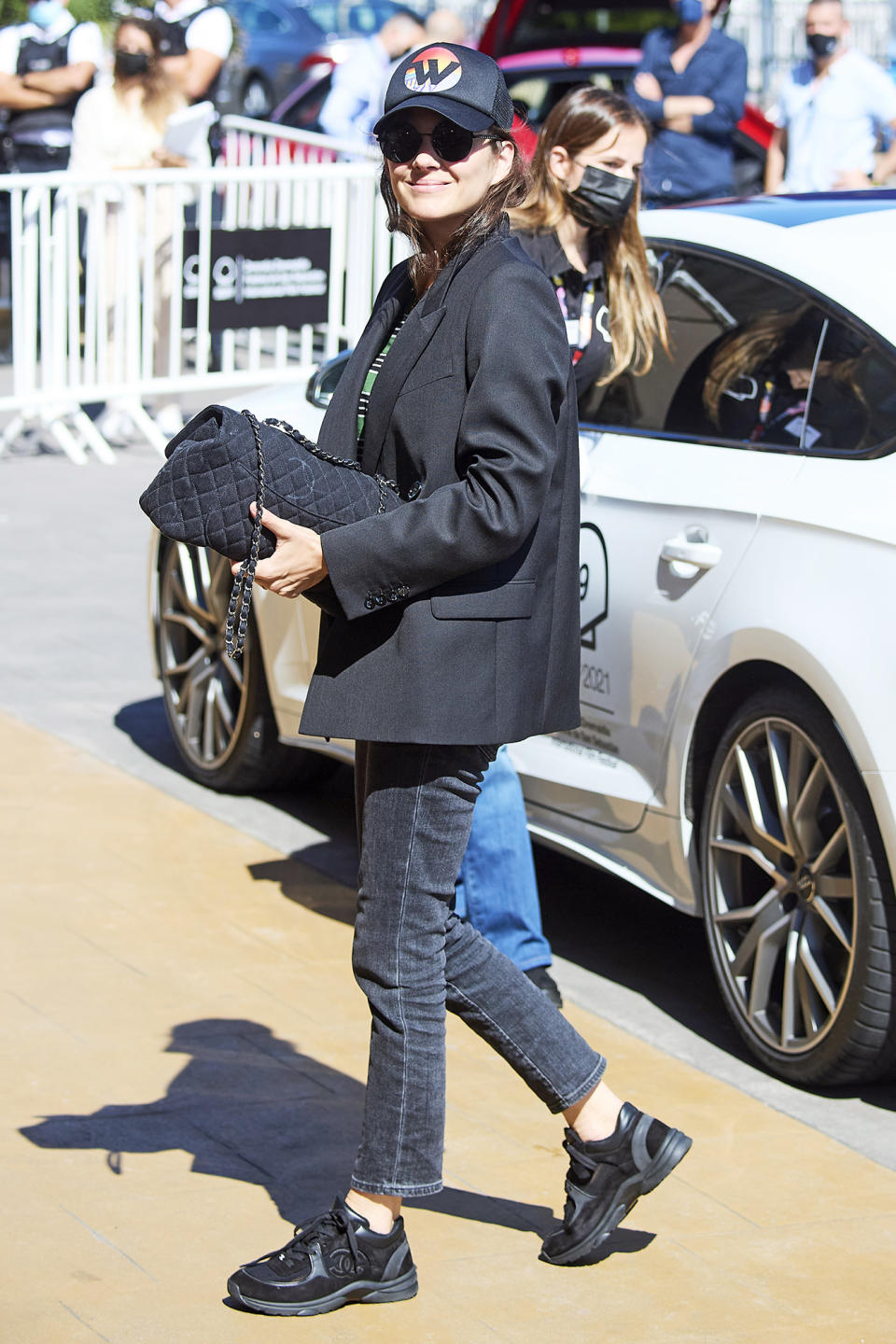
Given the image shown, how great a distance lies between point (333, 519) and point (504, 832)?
1.50 m

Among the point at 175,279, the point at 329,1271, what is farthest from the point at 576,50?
the point at 329,1271

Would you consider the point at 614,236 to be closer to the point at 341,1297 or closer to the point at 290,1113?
the point at 290,1113

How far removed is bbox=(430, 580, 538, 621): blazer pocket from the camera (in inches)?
119

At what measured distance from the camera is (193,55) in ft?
40.5

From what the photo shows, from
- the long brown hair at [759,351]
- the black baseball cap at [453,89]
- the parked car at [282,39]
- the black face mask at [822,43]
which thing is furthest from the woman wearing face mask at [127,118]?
the parked car at [282,39]

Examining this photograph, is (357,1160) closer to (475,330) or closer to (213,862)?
(475,330)

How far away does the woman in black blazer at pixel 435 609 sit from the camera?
9.75 feet

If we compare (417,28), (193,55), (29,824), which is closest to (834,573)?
(29,824)

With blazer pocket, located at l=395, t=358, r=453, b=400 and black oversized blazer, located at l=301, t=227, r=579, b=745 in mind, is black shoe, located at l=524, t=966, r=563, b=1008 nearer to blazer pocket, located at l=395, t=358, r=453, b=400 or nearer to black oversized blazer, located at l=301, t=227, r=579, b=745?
black oversized blazer, located at l=301, t=227, r=579, b=745

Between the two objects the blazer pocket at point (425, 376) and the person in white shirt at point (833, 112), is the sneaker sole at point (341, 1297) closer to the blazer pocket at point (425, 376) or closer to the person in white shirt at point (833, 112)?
the blazer pocket at point (425, 376)

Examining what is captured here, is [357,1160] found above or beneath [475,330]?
beneath

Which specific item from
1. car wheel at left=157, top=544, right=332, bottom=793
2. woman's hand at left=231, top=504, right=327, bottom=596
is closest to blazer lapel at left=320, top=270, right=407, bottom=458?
woman's hand at left=231, top=504, right=327, bottom=596

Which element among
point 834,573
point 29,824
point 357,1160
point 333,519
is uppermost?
point 333,519

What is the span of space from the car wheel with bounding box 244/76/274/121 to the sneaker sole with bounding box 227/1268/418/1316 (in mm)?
22509
